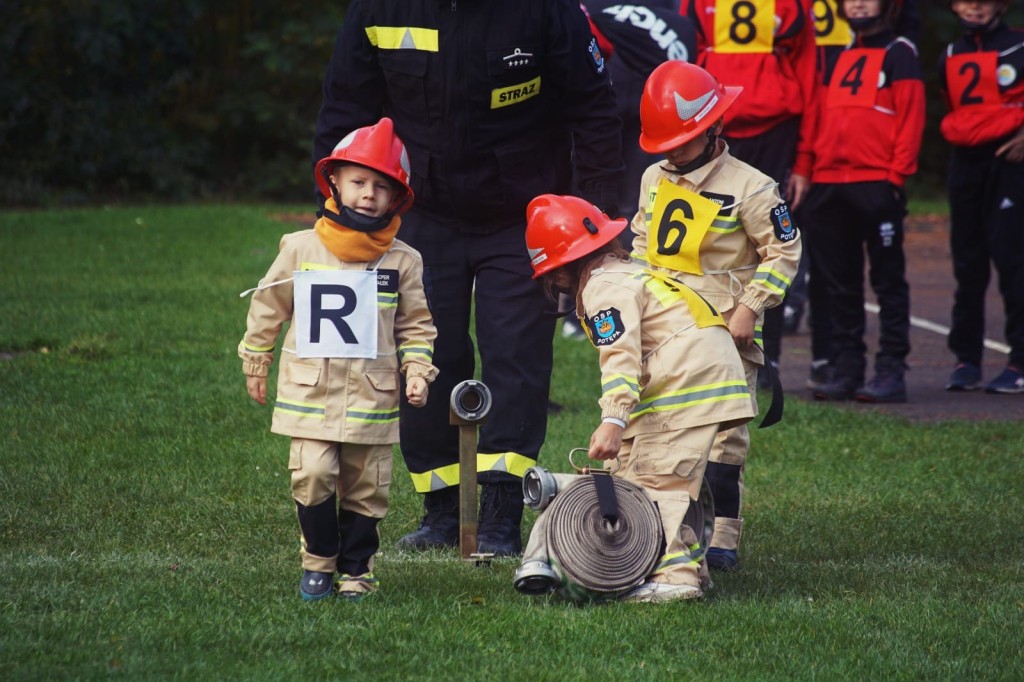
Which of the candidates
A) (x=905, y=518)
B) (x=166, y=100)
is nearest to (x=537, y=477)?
(x=905, y=518)

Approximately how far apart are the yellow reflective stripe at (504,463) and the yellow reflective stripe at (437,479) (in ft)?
0.51

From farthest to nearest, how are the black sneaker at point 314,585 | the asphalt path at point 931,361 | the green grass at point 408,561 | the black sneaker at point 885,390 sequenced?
the black sneaker at point 885,390 < the asphalt path at point 931,361 < the black sneaker at point 314,585 < the green grass at point 408,561

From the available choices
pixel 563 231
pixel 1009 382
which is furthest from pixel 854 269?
pixel 563 231

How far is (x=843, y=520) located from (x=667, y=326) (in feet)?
5.93

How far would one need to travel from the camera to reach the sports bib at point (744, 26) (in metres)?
7.84

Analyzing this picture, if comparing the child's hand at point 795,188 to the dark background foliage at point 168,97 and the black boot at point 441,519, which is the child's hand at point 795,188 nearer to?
the black boot at point 441,519

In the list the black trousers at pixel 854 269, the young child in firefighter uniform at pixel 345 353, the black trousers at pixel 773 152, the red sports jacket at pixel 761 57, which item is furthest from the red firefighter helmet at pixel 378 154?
the black trousers at pixel 854 269

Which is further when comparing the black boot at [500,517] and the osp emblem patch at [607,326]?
the black boot at [500,517]

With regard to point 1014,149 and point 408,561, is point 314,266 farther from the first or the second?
point 1014,149

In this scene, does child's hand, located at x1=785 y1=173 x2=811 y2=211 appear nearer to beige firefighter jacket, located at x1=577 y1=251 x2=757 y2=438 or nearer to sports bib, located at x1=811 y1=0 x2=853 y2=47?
sports bib, located at x1=811 y1=0 x2=853 y2=47

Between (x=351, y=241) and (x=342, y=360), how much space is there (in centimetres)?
39

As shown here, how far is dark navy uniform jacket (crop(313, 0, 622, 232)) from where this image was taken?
5160mm

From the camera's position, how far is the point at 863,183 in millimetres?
8305

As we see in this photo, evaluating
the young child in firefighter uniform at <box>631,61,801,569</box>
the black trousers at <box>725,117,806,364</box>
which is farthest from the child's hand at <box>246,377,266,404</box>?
the black trousers at <box>725,117,806,364</box>
